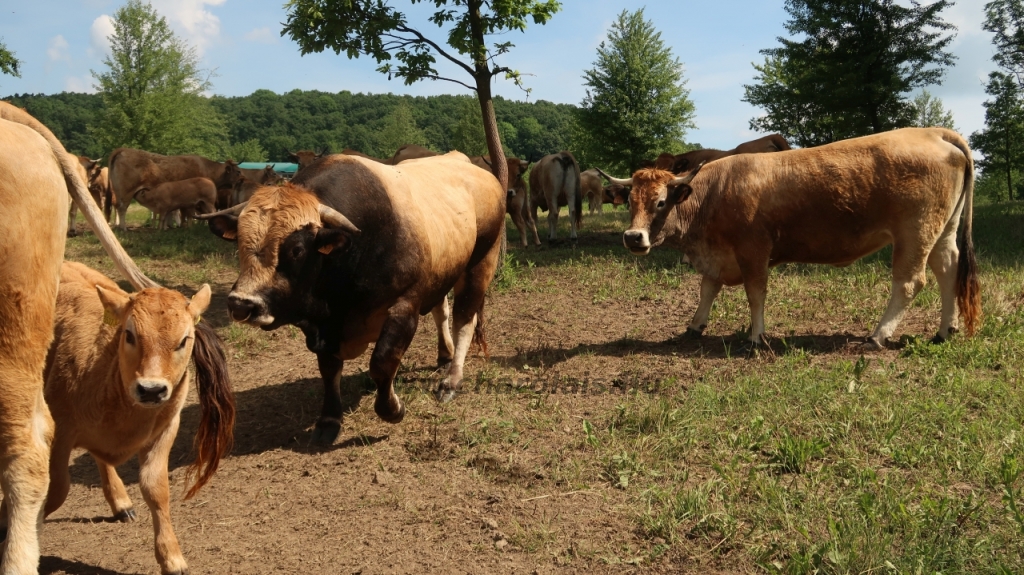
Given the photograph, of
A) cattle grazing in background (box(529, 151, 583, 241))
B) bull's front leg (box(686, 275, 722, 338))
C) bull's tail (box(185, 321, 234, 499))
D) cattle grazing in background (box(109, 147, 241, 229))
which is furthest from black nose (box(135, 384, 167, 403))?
cattle grazing in background (box(109, 147, 241, 229))

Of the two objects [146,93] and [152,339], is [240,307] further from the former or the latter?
[146,93]

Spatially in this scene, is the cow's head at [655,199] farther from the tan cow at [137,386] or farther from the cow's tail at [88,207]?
the cow's tail at [88,207]

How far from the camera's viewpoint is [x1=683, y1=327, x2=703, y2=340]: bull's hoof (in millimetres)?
8195

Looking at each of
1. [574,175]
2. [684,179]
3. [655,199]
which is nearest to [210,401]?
[655,199]

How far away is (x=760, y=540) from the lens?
3.87 metres

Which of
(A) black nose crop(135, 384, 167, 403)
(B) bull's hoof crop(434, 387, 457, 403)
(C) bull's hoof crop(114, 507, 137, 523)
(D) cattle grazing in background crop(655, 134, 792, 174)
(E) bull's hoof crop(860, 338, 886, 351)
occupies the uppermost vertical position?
(D) cattle grazing in background crop(655, 134, 792, 174)

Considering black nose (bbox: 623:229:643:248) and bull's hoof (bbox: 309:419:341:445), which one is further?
black nose (bbox: 623:229:643:248)

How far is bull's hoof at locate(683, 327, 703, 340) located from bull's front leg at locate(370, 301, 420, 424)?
349 centimetres

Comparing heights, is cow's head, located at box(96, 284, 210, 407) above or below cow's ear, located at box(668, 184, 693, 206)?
below

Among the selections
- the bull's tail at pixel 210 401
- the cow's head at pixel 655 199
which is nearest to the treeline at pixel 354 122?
the cow's head at pixel 655 199

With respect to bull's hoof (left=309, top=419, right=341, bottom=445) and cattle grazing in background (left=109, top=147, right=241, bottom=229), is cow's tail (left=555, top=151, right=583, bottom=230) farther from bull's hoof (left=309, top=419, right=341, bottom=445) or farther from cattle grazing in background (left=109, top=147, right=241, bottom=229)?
bull's hoof (left=309, top=419, right=341, bottom=445)

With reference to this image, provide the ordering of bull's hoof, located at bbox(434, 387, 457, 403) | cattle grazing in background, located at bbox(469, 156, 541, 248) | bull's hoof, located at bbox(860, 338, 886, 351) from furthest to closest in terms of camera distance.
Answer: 1. cattle grazing in background, located at bbox(469, 156, 541, 248)
2. bull's hoof, located at bbox(860, 338, 886, 351)
3. bull's hoof, located at bbox(434, 387, 457, 403)

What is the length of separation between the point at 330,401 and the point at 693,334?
4.03 m

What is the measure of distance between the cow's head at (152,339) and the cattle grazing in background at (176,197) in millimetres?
16885
